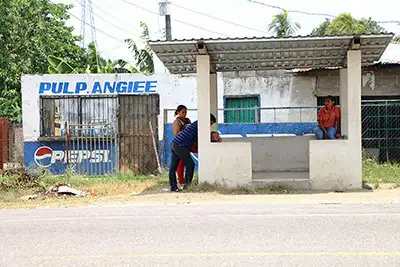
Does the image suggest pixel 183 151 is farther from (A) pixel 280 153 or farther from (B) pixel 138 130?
(B) pixel 138 130

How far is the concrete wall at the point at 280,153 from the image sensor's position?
1498cm

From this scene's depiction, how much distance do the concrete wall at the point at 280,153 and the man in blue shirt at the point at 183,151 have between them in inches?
107

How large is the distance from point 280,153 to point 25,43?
1072 cm

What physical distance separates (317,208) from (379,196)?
89.5 inches

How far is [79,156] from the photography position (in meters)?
17.2

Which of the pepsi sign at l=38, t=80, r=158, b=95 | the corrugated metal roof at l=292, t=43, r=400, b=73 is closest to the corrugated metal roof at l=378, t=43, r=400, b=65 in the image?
the corrugated metal roof at l=292, t=43, r=400, b=73

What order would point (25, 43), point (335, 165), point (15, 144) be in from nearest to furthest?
point (335, 165) < point (15, 144) < point (25, 43)

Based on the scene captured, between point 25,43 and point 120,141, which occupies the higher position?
point 25,43

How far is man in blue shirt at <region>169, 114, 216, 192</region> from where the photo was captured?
1230 centimetres

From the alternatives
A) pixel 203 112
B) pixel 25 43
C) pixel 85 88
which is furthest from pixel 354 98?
pixel 25 43

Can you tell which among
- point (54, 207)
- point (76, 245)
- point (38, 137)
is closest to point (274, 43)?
point (54, 207)

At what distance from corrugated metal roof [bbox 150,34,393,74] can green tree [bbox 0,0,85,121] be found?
22.5 ft

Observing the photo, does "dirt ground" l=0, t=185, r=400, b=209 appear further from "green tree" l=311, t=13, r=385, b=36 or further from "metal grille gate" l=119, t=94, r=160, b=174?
"green tree" l=311, t=13, r=385, b=36

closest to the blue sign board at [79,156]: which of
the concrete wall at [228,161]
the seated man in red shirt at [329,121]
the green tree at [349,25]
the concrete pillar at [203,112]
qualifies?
the concrete pillar at [203,112]
